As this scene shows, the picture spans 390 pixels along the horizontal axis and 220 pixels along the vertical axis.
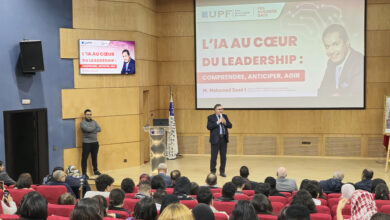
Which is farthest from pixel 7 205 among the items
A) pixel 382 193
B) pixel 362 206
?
pixel 382 193

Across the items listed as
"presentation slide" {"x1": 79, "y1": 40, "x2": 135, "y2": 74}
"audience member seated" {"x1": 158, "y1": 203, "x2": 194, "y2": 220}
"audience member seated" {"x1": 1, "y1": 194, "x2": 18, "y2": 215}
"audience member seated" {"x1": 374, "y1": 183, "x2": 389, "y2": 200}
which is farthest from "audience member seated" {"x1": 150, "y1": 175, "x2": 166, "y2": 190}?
"presentation slide" {"x1": 79, "y1": 40, "x2": 135, "y2": 74}

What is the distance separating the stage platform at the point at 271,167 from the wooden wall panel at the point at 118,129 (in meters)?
0.69

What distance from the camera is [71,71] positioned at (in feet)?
31.7

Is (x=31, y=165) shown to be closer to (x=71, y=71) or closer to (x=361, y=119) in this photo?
(x=71, y=71)

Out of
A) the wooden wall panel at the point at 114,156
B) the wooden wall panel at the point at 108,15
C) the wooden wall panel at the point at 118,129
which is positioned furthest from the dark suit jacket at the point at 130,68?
the wooden wall panel at the point at 114,156

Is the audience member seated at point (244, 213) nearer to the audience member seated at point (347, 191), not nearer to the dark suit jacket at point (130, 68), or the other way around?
the audience member seated at point (347, 191)

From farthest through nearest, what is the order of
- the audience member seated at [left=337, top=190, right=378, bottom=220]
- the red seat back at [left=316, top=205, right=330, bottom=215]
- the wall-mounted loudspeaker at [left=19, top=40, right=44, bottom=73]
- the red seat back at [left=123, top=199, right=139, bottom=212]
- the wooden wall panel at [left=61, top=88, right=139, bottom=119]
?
the wooden wall panel at [left=61, top=88, right=139, bottom=119] < the wall-mounted loudspeaker at [left=19, top=40, right=44, bottom=73] < the red seat back at [left=123, top=199, right=139, bottom=212] < the red seat back at [left=316, top=205, right=330, bottom=215] < the audience member seated at [left=337, top=190, right=378, bottom=220]

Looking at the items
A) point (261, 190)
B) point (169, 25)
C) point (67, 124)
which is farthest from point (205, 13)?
point (261, 190)

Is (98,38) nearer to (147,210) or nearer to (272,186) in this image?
(272,186)

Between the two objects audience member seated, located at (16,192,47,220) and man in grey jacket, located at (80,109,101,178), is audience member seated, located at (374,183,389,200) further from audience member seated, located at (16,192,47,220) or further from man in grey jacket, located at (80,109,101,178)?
man in grey jacket, located at (80,109,101,178)

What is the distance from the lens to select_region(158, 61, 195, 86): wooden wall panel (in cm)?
1177

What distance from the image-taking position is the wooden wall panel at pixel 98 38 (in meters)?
9.53

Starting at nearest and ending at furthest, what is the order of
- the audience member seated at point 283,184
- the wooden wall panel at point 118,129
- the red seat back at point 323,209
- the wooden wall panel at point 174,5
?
the red seat back at point 323,209 < the audience member seated at point 283,184 < the wooden wall panel at point 118,129 < the wooden wall panel at point 174,5

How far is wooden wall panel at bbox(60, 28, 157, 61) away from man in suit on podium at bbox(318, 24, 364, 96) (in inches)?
169
